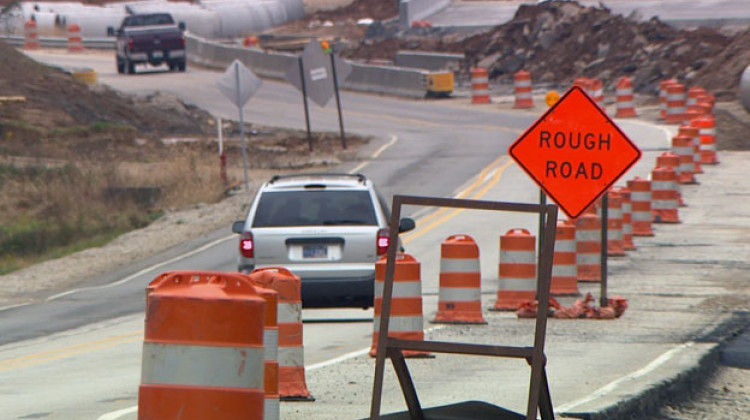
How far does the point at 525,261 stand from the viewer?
634 inches

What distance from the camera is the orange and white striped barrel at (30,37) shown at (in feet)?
218

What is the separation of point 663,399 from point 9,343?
797cm

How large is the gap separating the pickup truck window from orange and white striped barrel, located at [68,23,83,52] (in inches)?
408

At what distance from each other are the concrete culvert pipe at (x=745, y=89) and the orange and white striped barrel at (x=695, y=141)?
21.3 feet

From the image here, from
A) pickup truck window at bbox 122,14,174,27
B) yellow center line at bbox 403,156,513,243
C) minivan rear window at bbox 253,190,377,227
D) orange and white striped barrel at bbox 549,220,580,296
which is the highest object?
pickup truck window at bbox 122,14,174,27

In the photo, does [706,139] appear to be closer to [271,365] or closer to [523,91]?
[523,91]

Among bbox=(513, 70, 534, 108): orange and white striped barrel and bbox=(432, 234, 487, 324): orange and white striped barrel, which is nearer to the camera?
bbox=(432, 234, 487, 324): orange and white striped barrel

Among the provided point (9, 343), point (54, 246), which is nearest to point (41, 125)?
point (54, 246)

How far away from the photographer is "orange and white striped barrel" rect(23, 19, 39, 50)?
66.4 meters

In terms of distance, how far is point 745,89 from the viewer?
130 ft

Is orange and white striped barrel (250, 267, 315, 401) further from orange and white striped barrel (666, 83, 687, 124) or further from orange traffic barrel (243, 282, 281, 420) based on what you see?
orange and white striped barrel (666, 83, 687, 124)

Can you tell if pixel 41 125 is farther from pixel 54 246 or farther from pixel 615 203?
pixel 615 203

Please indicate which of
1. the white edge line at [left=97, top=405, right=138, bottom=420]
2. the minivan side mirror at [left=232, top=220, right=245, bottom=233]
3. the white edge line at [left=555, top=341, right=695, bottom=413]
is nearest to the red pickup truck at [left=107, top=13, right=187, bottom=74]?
the minivan side mirror at [left=232, top=220, right=245, bottom=233]

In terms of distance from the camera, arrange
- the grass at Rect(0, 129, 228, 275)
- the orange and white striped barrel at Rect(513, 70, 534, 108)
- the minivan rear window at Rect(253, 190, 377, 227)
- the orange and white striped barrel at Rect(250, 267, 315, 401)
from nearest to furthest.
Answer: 1. the orange and white striped barrel at Rect(250, 267, 315, 401)
2. the minivan rear window at Rect(253, 190, 377, 227)
3. the grass at Rect(0, 129, 228, 275)
4. the orange and white striped barrel at Rect(513, 70, 534, 108)
